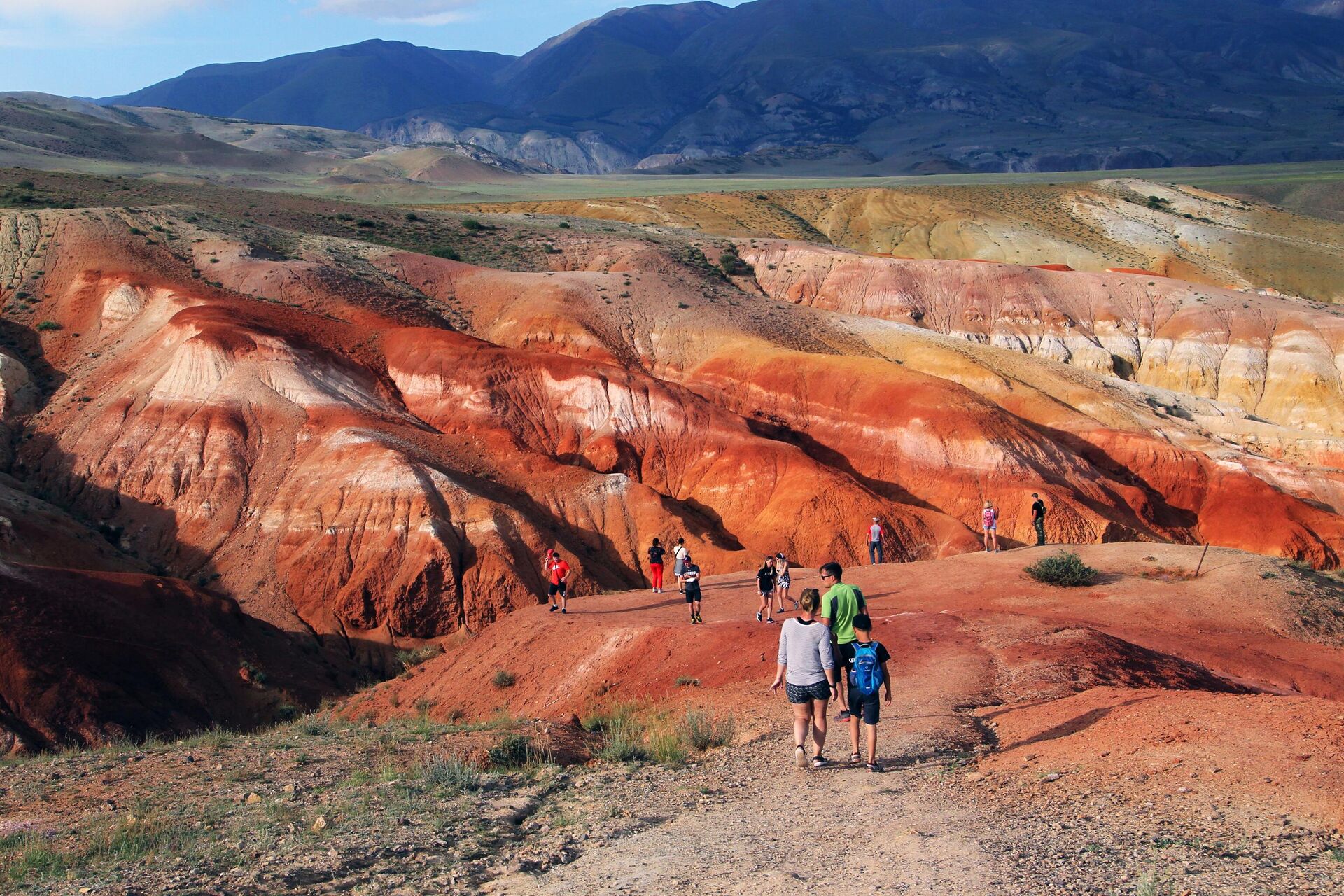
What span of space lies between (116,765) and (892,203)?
3764 inches

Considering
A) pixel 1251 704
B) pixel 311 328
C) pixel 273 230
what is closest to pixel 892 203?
pixel 273 230

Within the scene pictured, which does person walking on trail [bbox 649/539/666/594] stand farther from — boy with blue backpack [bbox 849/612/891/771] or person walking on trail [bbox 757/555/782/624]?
boy with blue backpack [bbox 849/612/891/771]

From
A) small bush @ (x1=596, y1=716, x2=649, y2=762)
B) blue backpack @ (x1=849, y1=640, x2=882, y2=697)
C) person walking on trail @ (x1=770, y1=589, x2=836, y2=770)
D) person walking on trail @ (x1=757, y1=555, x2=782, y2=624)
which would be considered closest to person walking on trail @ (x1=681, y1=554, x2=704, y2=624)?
person walking on trail @ (x1=757, y1=555, x2=782, y2=624)

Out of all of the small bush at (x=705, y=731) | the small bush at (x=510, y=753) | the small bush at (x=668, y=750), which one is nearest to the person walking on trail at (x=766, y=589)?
the small bush at (x=705, y=731)

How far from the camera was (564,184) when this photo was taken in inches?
5271

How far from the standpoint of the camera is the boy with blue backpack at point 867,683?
34.2ft

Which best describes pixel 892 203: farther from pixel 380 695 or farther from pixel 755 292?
pixel 380 695

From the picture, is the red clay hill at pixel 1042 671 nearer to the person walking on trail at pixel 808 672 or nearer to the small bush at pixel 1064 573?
the small bush at pixel 1064 573

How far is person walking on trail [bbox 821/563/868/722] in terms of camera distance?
1082 cm

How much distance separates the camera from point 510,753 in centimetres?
1205

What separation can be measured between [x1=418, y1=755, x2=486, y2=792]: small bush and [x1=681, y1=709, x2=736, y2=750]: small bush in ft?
8.15

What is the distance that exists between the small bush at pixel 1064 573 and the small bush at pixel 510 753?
49.5 feet

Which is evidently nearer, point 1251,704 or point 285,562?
point 1251,704

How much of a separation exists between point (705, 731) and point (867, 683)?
103 inches
